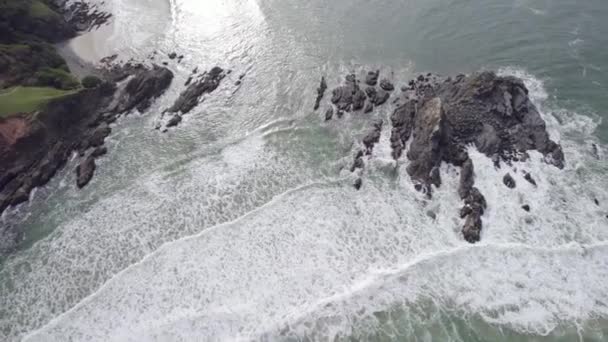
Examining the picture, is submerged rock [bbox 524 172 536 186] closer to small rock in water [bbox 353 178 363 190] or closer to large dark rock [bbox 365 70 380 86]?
small rock in water [bbox 353 178 363 190]

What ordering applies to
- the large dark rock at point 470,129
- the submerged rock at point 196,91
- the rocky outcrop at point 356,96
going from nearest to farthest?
the large dark rock at point 470,129
the rocky outcrop at point 356,96
the submerged rock at point 196,91

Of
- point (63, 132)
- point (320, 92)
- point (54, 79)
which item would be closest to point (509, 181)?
point (320, 92)

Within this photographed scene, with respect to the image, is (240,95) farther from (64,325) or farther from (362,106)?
(64,325)

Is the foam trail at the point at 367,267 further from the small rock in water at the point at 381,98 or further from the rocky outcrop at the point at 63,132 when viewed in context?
the rocky outcrop at the point at 63,132

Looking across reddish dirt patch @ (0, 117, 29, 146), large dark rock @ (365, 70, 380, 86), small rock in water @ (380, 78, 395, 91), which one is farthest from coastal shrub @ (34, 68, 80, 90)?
small rock in water @ (380, 78, 395, 91)

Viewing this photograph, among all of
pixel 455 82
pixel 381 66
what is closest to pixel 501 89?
pixel 455 82

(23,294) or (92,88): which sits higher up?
(92,88)

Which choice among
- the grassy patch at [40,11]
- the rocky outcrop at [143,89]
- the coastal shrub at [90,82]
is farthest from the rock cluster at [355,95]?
the grassy patch at [40,11]
